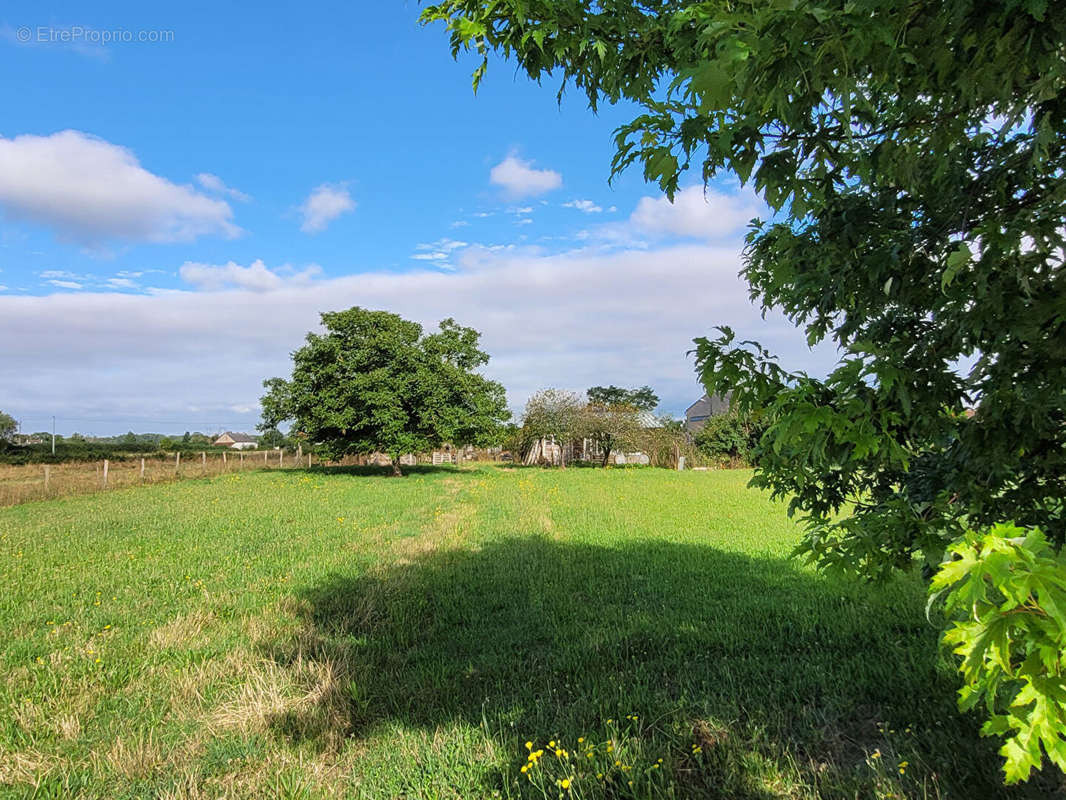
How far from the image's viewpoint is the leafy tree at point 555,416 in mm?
36250

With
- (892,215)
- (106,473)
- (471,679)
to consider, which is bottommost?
(471,679)

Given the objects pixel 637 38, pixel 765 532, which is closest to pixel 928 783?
pixel 637 38

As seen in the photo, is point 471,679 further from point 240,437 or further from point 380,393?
point 240,437

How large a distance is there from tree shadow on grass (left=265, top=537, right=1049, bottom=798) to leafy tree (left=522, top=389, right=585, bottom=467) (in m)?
28.9

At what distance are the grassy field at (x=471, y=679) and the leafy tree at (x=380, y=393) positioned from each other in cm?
1703

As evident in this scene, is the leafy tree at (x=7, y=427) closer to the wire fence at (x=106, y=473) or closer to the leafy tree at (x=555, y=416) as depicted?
the wire fence at (x=106, y=473)

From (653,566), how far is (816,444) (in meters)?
6.17

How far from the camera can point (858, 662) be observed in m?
4.29

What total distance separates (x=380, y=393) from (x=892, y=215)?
80.9 ft

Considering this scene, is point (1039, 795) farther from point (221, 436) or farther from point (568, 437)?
point (221, 436)

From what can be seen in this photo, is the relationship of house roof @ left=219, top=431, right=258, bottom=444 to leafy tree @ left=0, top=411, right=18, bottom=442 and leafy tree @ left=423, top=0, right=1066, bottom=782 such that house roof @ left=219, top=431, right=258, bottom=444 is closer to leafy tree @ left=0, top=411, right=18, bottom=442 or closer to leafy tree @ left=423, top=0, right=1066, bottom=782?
leafy tree @ left=0, top=411, right=18, bottom=442

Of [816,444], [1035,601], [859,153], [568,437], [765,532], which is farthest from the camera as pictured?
[568,437]

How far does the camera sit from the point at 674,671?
4.34m

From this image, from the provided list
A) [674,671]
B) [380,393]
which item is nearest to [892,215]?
[674,671]
